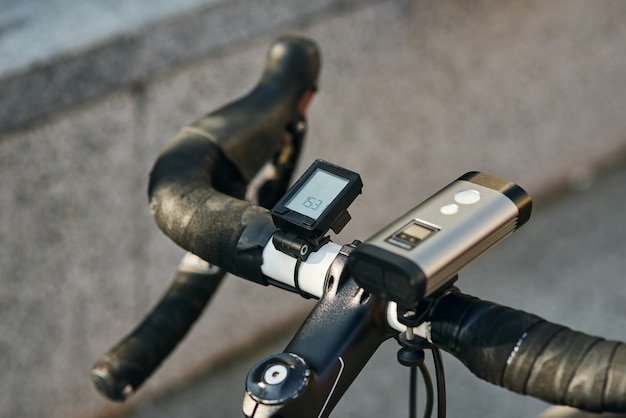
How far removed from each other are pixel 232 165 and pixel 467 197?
47 centimetres

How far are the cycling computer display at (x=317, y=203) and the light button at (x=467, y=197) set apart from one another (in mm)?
131

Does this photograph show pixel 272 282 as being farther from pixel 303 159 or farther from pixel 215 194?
pixel 303 159

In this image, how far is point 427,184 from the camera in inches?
128

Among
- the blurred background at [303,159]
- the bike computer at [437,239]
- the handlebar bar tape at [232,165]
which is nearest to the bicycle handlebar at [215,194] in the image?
the handlebar bar tape at [232,165]

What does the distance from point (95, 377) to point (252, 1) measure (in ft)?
4.59

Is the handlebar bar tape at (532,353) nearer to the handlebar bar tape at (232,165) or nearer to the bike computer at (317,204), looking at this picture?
the bike computer at (317,204)

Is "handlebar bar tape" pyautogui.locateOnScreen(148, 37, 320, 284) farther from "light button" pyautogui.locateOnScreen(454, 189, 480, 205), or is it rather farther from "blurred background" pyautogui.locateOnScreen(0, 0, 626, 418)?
"blurred background" pyautogui.locateOnScreen(0, 0, 626, 418)

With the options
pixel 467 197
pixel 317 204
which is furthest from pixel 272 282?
pixel 467 197

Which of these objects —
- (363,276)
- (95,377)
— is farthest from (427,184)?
(363,276)

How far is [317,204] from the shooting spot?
3.71 feet

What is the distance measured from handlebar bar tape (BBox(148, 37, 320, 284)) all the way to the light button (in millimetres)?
246

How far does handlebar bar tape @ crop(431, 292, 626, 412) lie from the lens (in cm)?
97

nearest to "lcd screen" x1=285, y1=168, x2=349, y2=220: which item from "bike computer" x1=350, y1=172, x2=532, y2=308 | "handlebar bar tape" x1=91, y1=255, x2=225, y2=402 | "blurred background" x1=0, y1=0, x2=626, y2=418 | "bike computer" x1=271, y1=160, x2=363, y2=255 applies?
"bike computer" x1=271, y1=160, x2=363, y2=255

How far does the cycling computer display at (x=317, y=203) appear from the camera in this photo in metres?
1.12
